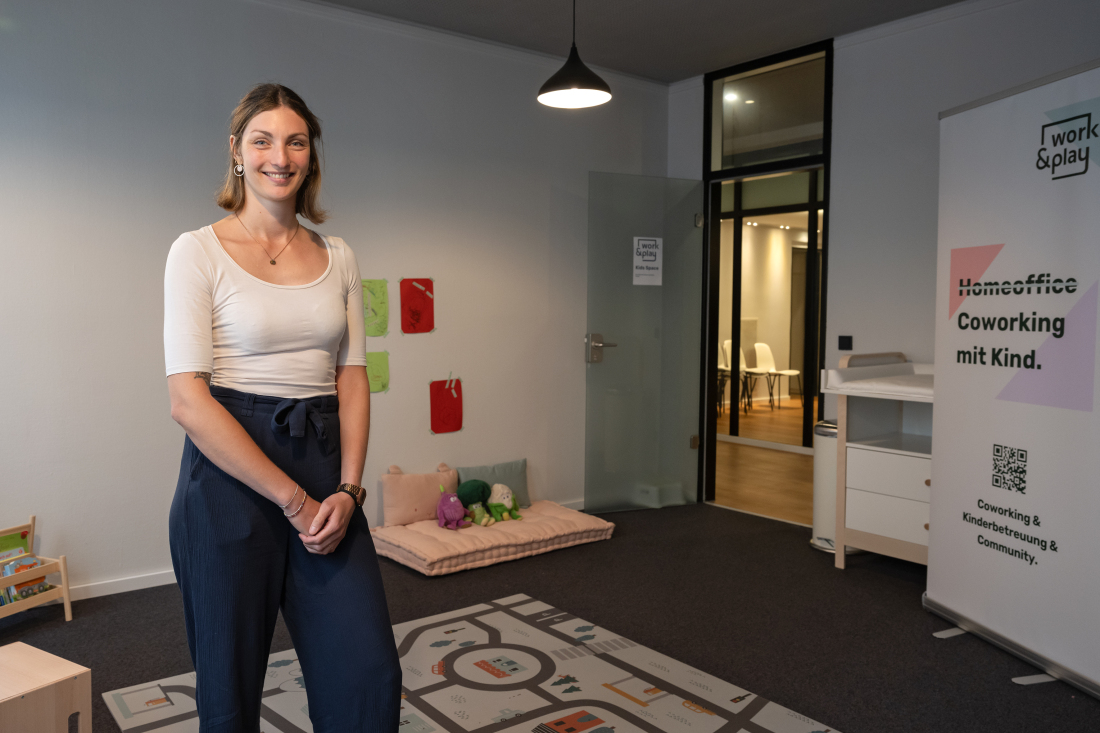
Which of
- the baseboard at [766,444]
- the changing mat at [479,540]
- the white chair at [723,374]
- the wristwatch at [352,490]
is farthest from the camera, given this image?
the white chair at [723,374]

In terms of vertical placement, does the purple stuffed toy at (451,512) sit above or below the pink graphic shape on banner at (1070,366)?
below

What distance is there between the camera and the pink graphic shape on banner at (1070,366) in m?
2.59

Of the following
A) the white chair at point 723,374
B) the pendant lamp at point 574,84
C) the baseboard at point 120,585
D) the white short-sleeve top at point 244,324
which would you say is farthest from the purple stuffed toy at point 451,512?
the white chair at point 723,374

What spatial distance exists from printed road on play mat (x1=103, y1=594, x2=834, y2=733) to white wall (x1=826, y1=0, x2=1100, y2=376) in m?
2.28

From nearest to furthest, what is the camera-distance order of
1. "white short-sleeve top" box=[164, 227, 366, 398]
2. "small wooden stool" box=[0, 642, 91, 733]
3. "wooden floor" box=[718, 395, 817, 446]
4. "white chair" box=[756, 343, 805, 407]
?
"white short-sleeve top" box=[164, 227, 366, 398], "small wooden stool" box=[0, 642, 91, 733], "wooden floor" box=[718, 395, 817, 446], "white chair" box=[756, 343, 805, 407]

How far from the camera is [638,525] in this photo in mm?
4785

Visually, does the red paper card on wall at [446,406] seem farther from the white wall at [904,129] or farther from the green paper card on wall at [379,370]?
the white wall at [904,129]

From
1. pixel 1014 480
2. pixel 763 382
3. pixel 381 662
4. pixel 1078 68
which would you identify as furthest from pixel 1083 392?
pixel 763 382

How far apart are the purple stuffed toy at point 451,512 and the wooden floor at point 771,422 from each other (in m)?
4.34

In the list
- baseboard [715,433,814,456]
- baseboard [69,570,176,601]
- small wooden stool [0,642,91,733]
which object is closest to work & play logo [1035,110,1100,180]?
small wooden stool [0,642,91,733]

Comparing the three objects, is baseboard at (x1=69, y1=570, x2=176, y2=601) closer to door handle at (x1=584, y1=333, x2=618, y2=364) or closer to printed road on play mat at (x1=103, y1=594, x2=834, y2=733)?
printed road on play mat at (x1=103, y1=594, x2=834, y2=733)

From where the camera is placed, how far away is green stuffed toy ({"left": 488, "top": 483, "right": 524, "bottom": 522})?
174 inches

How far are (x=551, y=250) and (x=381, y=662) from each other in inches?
148

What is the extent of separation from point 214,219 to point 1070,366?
3.61 metres
